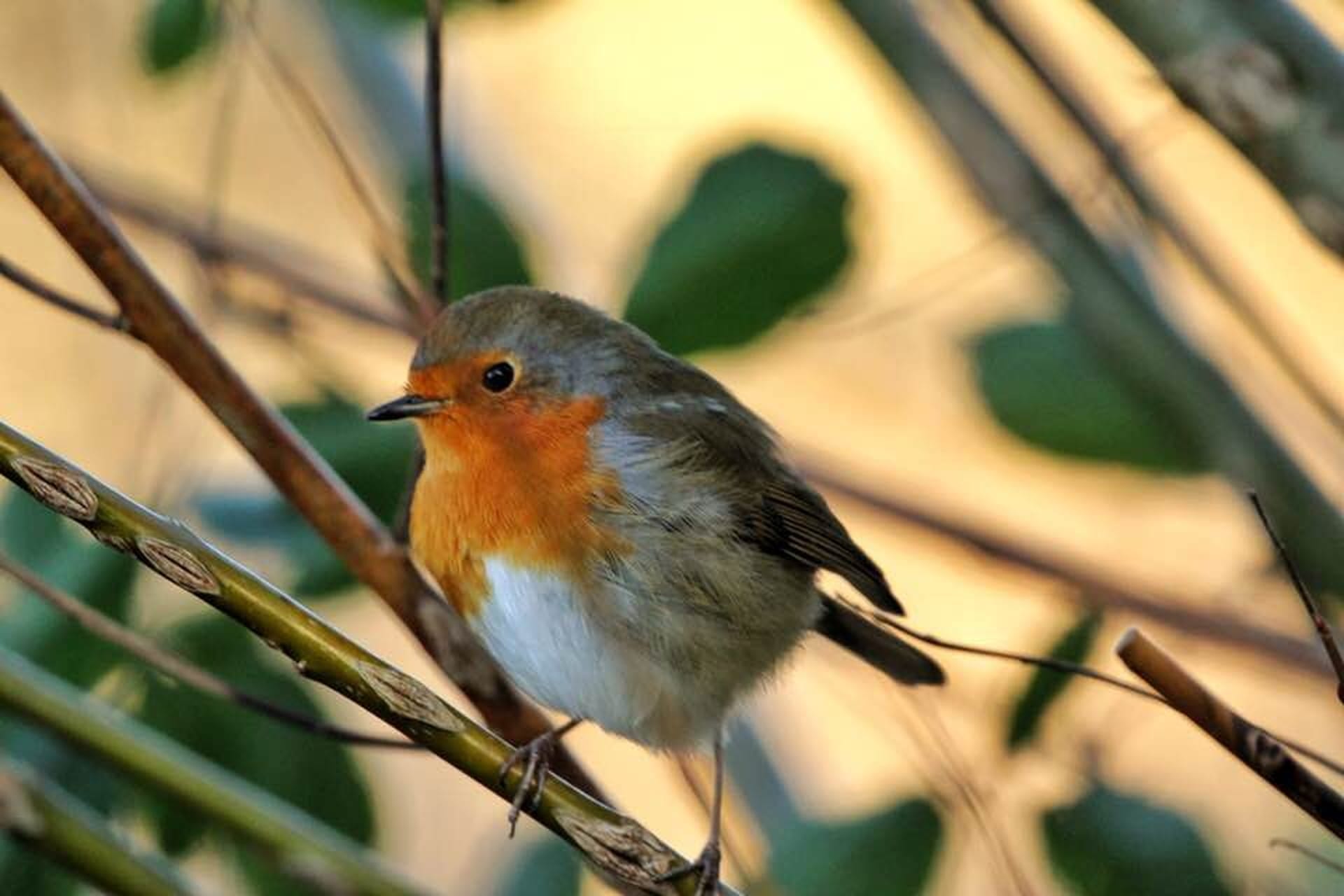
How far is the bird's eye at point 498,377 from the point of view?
2.11m

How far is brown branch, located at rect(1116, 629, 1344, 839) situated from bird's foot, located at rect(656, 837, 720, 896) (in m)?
0.42

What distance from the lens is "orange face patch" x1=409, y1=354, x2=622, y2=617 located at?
1.95 meters

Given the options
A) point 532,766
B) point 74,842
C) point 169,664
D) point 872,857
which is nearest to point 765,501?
point 872,857

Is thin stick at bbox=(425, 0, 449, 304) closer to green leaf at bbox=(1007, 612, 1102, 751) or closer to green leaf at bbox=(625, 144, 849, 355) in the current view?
green leaf at bbox=(625, 144, 849, 355)

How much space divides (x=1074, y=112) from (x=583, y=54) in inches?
129

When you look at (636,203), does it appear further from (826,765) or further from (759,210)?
(759,210)

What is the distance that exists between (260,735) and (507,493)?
0.36m

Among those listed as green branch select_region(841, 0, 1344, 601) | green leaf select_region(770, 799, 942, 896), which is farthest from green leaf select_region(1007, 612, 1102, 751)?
green branch select_region(841, 0, 1344, 601)

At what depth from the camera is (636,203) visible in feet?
15.3

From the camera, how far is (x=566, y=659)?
1.95 metres


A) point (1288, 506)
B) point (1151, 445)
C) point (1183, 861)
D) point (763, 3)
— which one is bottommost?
point (1183, 861)

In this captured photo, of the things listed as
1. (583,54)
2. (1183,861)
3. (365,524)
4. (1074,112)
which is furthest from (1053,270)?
(583,54)

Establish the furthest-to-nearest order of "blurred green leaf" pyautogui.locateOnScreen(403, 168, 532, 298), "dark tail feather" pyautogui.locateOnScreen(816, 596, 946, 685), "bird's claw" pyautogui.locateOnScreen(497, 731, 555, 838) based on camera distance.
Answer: "dark tail feather" pyautogui.locateOnScreen(816, 596, 946, 685), "blurred green leaf" pyautogui.locateOnScreen(403, 168, 532, 298), "bird's claw" pyautogui.locateOnScreen(497, 731, 555, 838)

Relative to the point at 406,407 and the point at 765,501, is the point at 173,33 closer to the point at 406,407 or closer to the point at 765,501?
the point at 406,407
